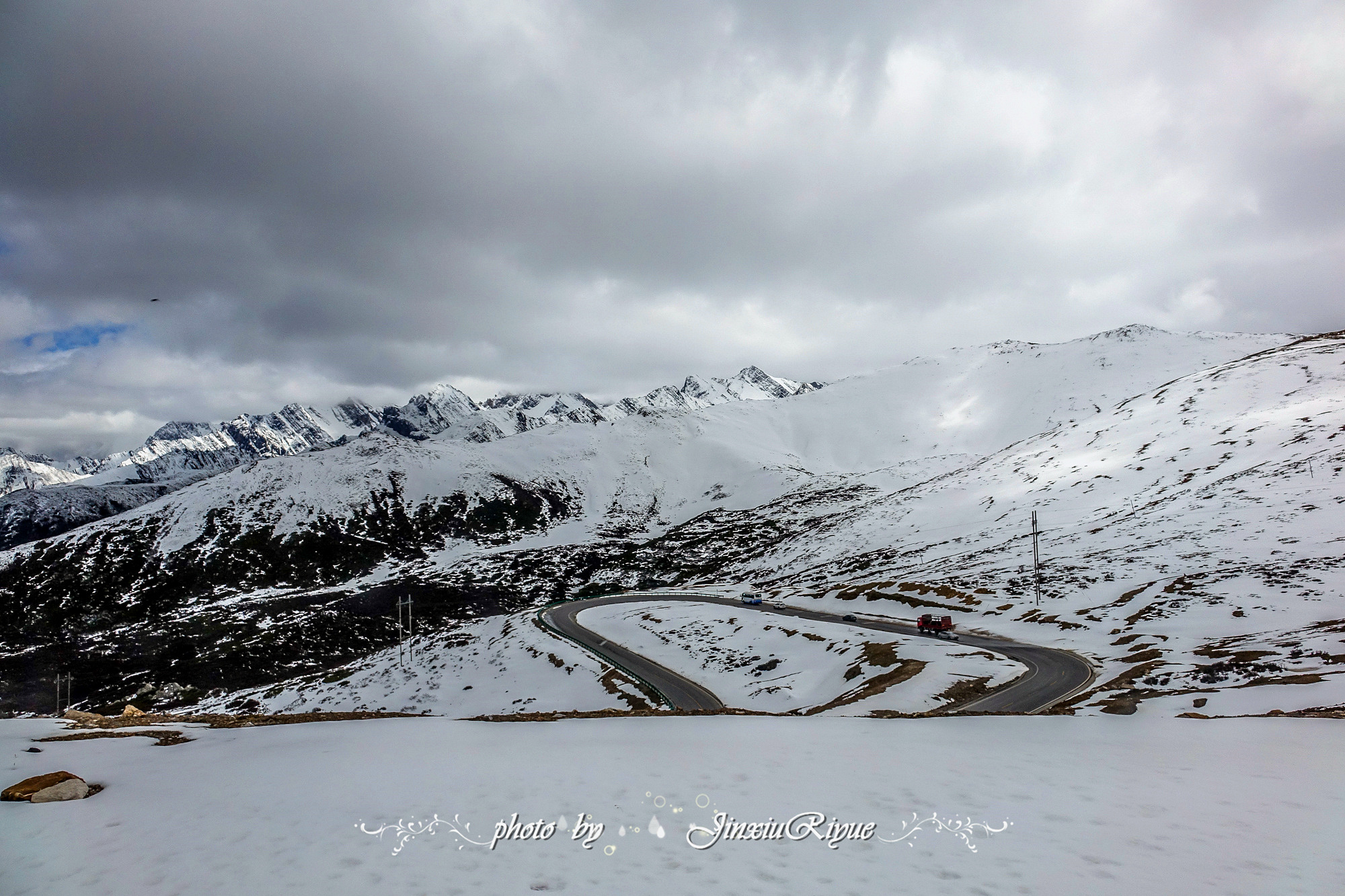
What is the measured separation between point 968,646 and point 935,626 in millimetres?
6890

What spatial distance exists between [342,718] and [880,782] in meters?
19.7

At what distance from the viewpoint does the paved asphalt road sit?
97.3 ft

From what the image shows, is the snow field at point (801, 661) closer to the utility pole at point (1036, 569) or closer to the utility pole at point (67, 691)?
the utility pole at point (1036, 569)

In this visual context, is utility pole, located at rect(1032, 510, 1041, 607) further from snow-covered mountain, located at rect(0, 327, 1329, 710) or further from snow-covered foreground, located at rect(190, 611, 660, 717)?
snow-covered foreground, located at rect(190, 611, 660, 717)

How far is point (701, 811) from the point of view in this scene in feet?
34.0

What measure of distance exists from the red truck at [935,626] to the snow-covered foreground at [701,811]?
35.9m

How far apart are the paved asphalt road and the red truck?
3.08ft

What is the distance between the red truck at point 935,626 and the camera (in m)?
51.5

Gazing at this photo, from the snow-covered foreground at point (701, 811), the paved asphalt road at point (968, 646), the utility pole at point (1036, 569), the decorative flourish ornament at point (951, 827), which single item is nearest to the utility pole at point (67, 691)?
the paved asphalt road at point (968, 646)

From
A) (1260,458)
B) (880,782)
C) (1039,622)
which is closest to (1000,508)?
(1260,458)

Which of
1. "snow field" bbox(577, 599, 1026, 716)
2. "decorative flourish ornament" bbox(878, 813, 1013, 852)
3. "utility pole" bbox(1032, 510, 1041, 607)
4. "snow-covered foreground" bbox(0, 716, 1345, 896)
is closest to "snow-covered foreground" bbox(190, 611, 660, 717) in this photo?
"snow field" bbox(577, 599, 1026, 716)

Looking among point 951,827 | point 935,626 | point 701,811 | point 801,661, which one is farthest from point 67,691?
point 951,827

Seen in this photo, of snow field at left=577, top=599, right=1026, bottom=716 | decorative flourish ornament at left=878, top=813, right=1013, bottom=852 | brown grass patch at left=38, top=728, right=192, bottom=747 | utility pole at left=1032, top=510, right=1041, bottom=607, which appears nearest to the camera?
decorative flourish ornament at left=878, top=813, right=1013, bottom=852

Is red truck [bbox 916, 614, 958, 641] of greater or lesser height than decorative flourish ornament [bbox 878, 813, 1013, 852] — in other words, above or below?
below
